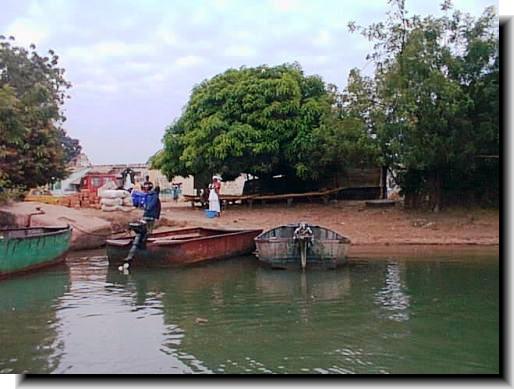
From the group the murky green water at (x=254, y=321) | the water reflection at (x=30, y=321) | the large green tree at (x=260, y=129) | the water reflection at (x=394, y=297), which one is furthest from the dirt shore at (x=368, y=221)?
the water reflection at (x=30, y=321)

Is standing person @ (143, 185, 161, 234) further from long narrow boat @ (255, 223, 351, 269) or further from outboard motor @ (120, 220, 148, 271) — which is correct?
long narrow boat @ (255, 223, 351, 269)

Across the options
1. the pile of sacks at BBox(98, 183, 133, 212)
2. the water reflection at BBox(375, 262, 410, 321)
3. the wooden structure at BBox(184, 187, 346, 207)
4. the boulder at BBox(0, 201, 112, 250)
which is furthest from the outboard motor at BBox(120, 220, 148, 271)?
the wooden structure at BBox(184, 187, 346, 207)

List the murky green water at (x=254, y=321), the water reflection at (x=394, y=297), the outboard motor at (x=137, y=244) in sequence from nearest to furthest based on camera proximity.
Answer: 1. the murky green water at (x=254, y=321)
2. the water reflection at (x=394, y=297)
3. the outboard motor at (x=137, y=244)

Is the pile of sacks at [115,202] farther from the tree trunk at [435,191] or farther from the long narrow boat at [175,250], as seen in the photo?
the tree trunk at [435,191]

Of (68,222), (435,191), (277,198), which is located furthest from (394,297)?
(277,198)

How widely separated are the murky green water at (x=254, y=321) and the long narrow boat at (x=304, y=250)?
322 mm

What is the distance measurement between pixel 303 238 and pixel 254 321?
15.5 feet

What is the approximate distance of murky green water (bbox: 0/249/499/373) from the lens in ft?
22.0

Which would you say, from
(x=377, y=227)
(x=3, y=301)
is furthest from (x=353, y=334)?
(x=377, y=227)

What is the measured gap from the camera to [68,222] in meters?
17.7

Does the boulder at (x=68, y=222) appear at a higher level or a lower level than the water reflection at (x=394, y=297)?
higher

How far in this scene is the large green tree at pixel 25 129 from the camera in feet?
52.8

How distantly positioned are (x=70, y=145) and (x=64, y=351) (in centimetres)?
4525

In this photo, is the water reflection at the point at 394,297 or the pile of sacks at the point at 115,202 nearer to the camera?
the water reflection at the point at 394,297
